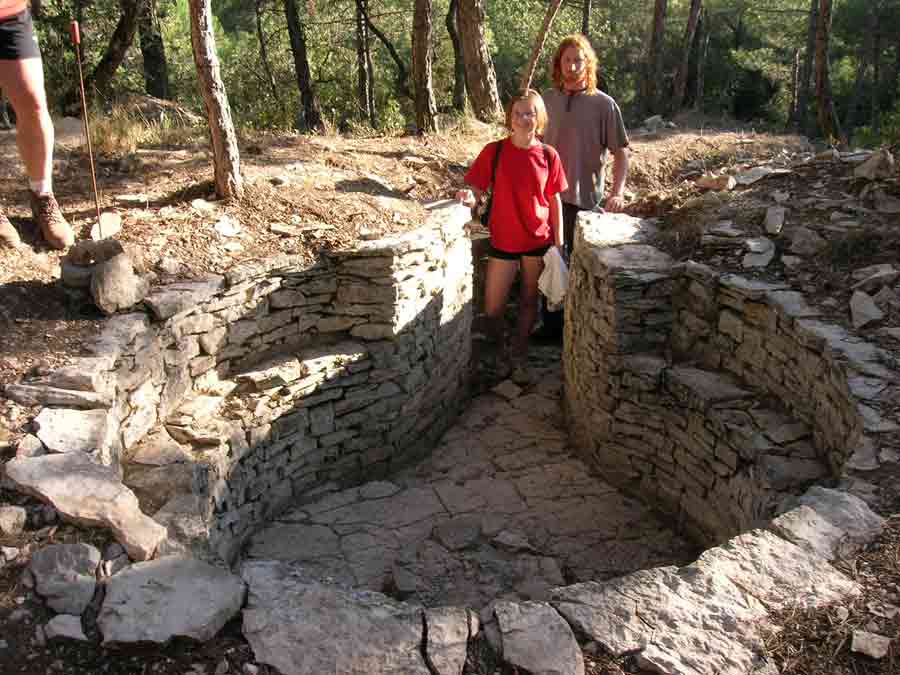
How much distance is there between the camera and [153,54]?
528 inches

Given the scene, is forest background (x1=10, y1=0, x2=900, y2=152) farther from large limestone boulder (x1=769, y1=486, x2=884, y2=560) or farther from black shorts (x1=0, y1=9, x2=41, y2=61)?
large limestone boulder (x1=769, y1=486, x2=884, y2=560)

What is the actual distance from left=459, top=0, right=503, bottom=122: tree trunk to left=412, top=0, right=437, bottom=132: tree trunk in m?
0.85

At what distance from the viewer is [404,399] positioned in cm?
555

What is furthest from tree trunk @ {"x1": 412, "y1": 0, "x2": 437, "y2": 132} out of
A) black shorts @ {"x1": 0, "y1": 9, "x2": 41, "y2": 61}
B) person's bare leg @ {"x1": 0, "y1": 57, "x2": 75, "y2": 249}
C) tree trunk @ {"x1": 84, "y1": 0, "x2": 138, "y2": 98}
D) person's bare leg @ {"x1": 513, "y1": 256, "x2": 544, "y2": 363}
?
black shorts @ {"x1": 0, "y1": 9, "x2": 41, "y2": 61}

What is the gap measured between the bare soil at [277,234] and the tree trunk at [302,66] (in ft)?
18.7

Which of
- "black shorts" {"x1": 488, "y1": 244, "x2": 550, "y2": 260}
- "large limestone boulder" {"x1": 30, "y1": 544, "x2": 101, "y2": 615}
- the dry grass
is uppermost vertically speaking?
"black shorts" {"x1": 488, "y1": 244, "x2": 550, "y2": 260}

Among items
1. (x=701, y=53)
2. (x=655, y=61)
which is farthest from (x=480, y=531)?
(x=701, y=53)

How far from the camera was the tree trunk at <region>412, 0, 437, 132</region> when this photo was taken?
331 inches

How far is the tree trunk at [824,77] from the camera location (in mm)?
8587

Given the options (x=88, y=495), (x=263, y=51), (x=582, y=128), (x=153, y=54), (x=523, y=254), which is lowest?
(x=88, y=495)

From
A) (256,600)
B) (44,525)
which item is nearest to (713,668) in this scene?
(256,600)

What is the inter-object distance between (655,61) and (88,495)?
11111mm

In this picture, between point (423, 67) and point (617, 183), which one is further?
point (423, 67)

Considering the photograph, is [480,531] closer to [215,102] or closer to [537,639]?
[537,639]
